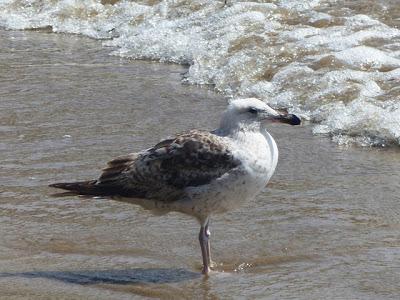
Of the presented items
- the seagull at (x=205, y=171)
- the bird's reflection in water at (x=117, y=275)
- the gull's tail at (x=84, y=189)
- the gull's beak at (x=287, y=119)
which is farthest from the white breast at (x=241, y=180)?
the gull's tail at (x=84, y=189)

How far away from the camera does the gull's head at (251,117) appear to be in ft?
16.5

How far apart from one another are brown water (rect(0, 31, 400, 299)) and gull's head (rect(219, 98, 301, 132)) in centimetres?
69

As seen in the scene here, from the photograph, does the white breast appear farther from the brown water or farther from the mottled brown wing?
the brown water

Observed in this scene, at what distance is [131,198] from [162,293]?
67cm

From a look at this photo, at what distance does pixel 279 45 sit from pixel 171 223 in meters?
4.37

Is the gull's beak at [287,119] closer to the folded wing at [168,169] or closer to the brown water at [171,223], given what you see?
the folded wing at [168,169]

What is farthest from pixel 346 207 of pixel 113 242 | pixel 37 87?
pixel 37 87

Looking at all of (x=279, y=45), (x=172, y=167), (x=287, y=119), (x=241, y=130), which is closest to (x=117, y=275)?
(x=172, y=167)

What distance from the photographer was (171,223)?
5633mm

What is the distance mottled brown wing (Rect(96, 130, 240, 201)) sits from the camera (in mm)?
4902

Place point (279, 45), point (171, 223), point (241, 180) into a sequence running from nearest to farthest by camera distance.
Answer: point (241, 180) → point (171, 223) → point (279, 45)

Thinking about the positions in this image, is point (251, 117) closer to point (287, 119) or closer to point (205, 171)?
point (287, 119)

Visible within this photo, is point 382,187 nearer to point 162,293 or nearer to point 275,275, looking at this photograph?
point 275,275

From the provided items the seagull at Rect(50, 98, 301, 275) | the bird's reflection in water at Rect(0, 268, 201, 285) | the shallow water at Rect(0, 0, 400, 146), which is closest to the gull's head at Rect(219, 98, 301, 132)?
the seagull at Rect(50, 98, 301, 275)
